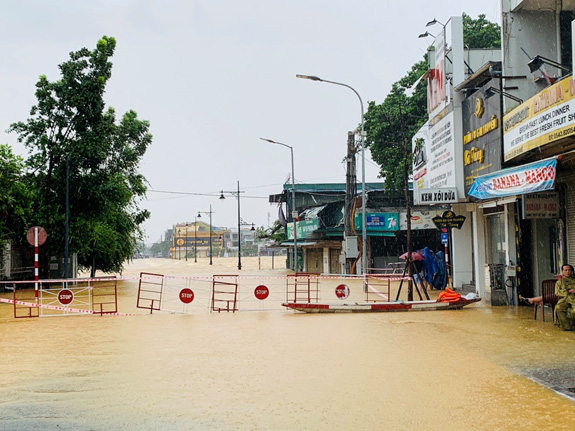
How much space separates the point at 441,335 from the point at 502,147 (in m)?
6.18

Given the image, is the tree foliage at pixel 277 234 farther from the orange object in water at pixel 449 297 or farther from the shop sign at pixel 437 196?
the orange object in water at pixel 449 297

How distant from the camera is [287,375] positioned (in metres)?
8.73

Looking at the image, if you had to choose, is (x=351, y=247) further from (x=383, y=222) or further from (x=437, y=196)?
(x=383, y=222)

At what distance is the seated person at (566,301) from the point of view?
40.8 feet

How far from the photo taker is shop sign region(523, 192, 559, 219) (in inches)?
603

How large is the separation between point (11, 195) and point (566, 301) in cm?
2560

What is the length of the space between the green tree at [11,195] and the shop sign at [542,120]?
22.5 meters

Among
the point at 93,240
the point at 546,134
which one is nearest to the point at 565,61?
the point at 546,134

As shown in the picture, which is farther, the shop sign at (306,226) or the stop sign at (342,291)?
the shop sign at (306,226)

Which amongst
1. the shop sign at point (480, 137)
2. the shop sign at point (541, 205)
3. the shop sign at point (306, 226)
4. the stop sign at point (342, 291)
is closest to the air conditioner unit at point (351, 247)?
the shop sign at point (480, 137)

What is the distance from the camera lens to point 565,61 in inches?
662

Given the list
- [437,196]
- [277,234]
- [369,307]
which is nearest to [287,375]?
[369,307]

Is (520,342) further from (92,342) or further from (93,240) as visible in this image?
(93,240)

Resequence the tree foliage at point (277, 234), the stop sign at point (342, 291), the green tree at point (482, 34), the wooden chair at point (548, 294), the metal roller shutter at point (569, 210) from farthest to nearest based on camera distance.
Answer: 1. the tree foliage at point (277, 234)
2. the green tree at point (482, 34)
3. the stop sign at point (342, 291)
4. the metal roller shutter at point (569, 210)
5. the wooden chair at point (548, 294)
